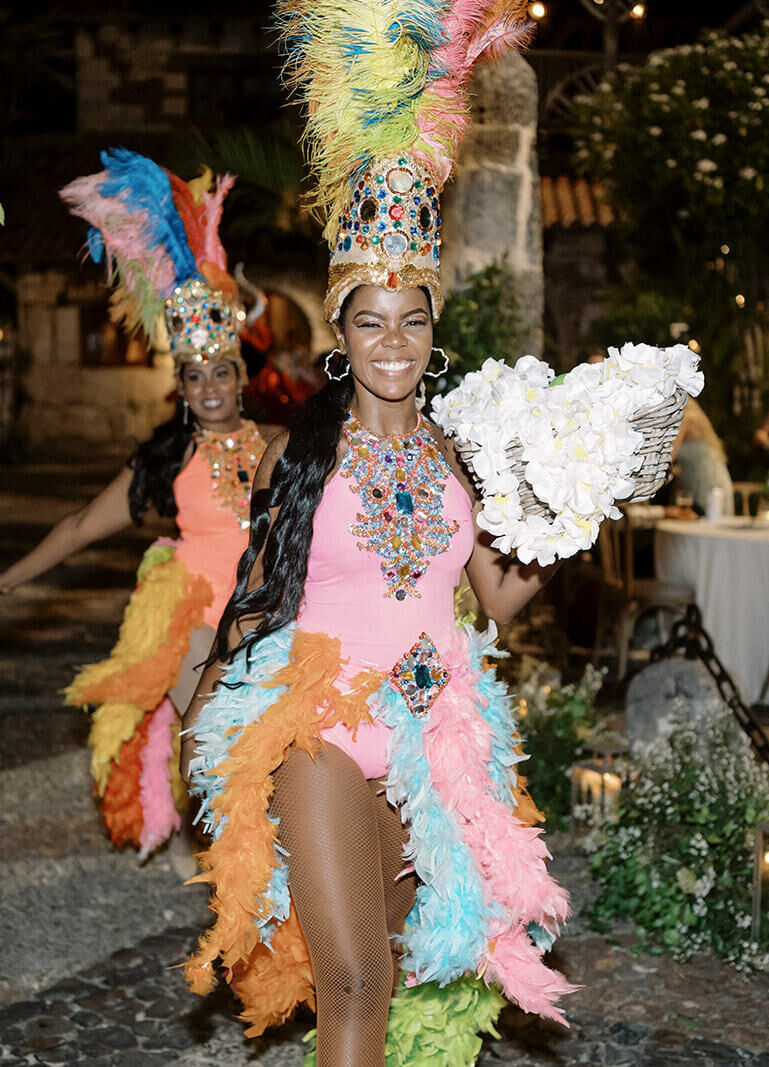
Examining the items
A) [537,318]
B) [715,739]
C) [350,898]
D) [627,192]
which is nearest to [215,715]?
[350,898]

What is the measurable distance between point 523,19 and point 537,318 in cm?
283

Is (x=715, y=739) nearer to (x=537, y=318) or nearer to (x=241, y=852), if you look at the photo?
(x=537, y=318)

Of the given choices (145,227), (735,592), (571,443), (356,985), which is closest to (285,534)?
(571,443)

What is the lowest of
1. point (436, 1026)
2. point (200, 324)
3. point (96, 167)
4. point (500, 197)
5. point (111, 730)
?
point (436, 1026)

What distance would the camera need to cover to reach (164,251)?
468 cm

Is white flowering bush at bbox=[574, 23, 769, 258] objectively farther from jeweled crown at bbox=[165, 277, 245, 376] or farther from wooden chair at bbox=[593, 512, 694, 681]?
jeweled crown at bbox=[165, 277, 245, 376]

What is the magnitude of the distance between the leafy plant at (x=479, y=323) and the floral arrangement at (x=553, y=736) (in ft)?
4.70

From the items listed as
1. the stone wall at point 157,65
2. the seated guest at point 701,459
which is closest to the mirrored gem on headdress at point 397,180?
the seated guest at point 701,459

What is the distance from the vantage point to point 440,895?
2.71 m

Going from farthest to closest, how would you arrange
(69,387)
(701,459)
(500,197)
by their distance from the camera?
(69,387)
(701,459)
(500,197)

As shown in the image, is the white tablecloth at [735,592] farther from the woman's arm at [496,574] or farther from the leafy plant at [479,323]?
the woman's arm at [496,574]

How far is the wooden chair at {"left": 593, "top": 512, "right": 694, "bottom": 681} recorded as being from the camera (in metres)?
7.69

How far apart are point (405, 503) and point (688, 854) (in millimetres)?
2078

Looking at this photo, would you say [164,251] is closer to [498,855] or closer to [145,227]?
[145,227]
